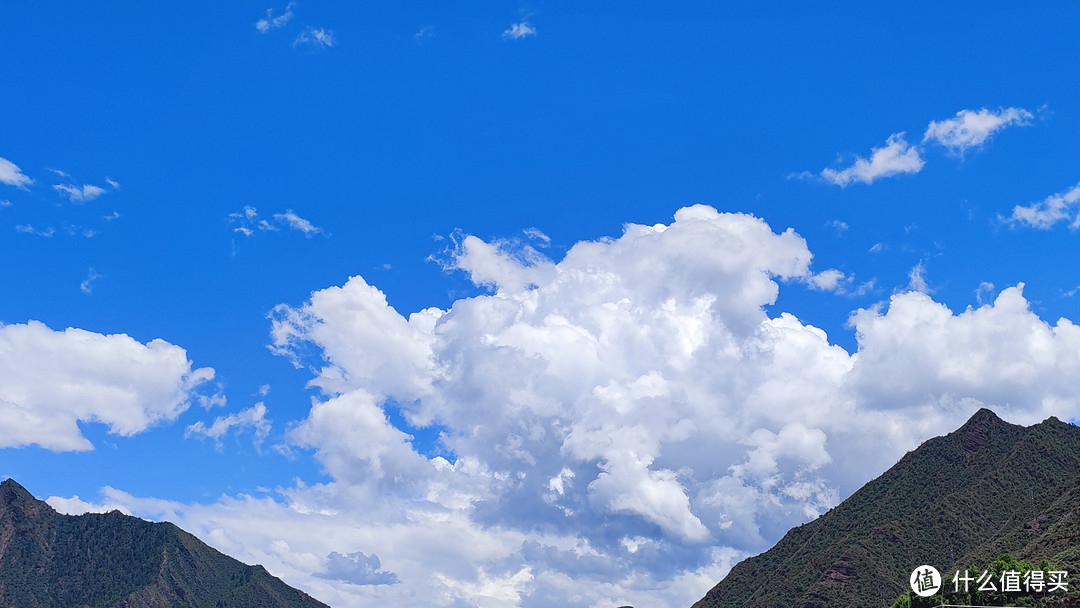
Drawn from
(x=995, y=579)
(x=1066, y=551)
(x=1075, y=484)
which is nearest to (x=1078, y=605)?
(x=995, y=579)

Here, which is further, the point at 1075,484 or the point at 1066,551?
the point at 1075,484

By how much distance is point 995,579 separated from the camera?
124m

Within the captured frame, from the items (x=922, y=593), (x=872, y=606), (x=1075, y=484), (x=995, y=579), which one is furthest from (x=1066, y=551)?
(x=872, y=606)

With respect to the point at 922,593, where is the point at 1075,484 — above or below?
above

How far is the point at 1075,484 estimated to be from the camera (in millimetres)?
182750

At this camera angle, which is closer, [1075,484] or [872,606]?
[1075,484]

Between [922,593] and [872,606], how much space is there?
9413 cm

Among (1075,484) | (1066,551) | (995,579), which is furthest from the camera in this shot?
(1075,484)

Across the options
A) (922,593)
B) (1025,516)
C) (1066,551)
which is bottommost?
(922,593)

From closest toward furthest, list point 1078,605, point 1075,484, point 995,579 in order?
point 1078,605 < point 995,579 < point 1075,484

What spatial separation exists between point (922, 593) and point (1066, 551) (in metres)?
37.5

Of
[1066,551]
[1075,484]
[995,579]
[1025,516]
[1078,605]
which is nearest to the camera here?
[1078,605]

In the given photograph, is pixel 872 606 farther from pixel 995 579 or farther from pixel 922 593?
pixel 922 593

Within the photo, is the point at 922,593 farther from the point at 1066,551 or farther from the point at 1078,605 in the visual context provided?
the point at 1066,551
